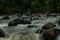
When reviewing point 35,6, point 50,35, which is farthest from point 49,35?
point 35,6

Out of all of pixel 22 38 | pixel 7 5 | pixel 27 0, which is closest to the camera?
pixel 22 38

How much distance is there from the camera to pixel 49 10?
4344 centimetres

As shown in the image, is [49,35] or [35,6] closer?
[49,35]

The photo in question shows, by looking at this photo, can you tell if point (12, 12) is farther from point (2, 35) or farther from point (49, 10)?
point (2, 35)

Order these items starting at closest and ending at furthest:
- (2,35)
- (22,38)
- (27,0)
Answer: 1. (22,38)
2. (2,35)
3. (27,0)

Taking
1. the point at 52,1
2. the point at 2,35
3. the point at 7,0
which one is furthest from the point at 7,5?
the point at 2,35

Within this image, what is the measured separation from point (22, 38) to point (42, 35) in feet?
4.34

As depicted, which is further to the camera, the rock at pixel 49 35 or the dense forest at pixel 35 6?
the dense forest at pixel 35 6

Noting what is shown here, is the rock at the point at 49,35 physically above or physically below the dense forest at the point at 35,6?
above

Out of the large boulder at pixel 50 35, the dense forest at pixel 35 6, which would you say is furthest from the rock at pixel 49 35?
the dense forest at pixel 35 6

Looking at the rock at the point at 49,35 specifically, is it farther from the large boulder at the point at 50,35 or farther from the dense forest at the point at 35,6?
the dense forest at the point at 35,6

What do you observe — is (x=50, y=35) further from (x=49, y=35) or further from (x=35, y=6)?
(x=35, y=6)

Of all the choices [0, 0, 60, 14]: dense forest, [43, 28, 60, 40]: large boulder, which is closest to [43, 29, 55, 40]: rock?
[43, 28, 60, 40]: large boulder

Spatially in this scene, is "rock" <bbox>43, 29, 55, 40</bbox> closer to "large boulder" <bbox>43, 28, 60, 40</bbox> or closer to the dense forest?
"large boulder" <bbox>43, 28, 60, 40</bbox>
